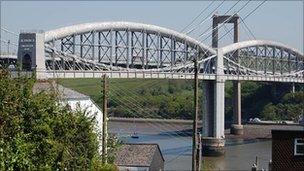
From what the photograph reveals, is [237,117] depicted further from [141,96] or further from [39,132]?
[39,132]

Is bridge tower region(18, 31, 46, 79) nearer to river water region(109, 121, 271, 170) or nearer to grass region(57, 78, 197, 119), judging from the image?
river water region(109, 121, 271, 170)

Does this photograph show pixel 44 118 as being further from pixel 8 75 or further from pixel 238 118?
pixel 238 118

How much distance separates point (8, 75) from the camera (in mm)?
25625

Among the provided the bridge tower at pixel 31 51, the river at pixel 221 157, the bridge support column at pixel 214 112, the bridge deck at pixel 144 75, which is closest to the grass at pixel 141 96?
the bridge deck at pixel 144 75

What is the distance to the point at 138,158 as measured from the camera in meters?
41.2

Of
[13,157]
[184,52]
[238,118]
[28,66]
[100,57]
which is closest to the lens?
[13,157]

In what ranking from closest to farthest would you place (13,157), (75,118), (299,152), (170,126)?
(13,157), (299,152), (75,118), (170,126)

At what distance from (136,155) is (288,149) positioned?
58.1ft

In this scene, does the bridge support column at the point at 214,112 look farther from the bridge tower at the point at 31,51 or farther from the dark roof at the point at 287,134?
the dark roof at the point at 287,134

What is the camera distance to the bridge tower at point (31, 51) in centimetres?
6525

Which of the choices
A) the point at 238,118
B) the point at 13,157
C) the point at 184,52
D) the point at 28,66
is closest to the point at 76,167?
the point at 13,157

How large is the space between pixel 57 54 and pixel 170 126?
59265 millimetres

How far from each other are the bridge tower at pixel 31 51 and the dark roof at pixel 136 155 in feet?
79.1

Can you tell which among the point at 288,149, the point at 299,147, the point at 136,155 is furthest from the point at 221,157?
the point at 299,147
